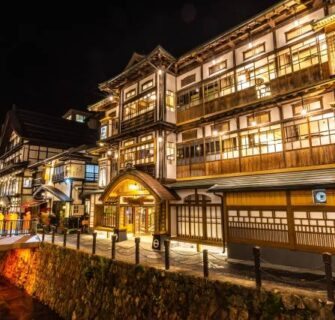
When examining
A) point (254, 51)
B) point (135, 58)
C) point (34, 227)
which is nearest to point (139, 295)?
point (34, 227)

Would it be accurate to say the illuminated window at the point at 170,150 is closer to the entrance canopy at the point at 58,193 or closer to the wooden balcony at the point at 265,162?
the wooden balcony at the point at 265,162

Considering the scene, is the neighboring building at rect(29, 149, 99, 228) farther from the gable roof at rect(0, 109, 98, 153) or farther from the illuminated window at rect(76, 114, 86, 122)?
the illuminated window at rect(76, 114, 86, 122)

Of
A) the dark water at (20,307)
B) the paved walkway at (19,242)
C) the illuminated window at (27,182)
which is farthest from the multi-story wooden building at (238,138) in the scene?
the illuminated window at (27,182)

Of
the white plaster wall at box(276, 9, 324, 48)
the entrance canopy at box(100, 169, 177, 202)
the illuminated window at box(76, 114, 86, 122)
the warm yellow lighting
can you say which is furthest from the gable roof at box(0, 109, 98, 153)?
the white plaster wall at box(276, 9, 324, 48)

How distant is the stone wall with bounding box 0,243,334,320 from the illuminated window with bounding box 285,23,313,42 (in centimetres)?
1374

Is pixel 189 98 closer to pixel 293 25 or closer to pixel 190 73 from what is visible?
pixel 190 73

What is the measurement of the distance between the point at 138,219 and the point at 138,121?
8.65 meters

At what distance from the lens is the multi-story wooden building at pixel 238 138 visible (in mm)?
11383

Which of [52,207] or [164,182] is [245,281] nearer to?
[164,182]

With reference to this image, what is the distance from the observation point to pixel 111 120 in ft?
86.0

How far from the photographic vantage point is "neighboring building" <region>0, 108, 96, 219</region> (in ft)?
126

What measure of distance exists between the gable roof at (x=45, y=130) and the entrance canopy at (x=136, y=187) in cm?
2583

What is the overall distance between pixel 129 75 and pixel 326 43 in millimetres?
15110

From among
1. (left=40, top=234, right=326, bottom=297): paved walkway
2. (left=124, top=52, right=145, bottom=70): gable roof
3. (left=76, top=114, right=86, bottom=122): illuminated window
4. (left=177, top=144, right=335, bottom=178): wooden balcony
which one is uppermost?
(left=76, top=114, right=86, bottom=122): illuminated window
